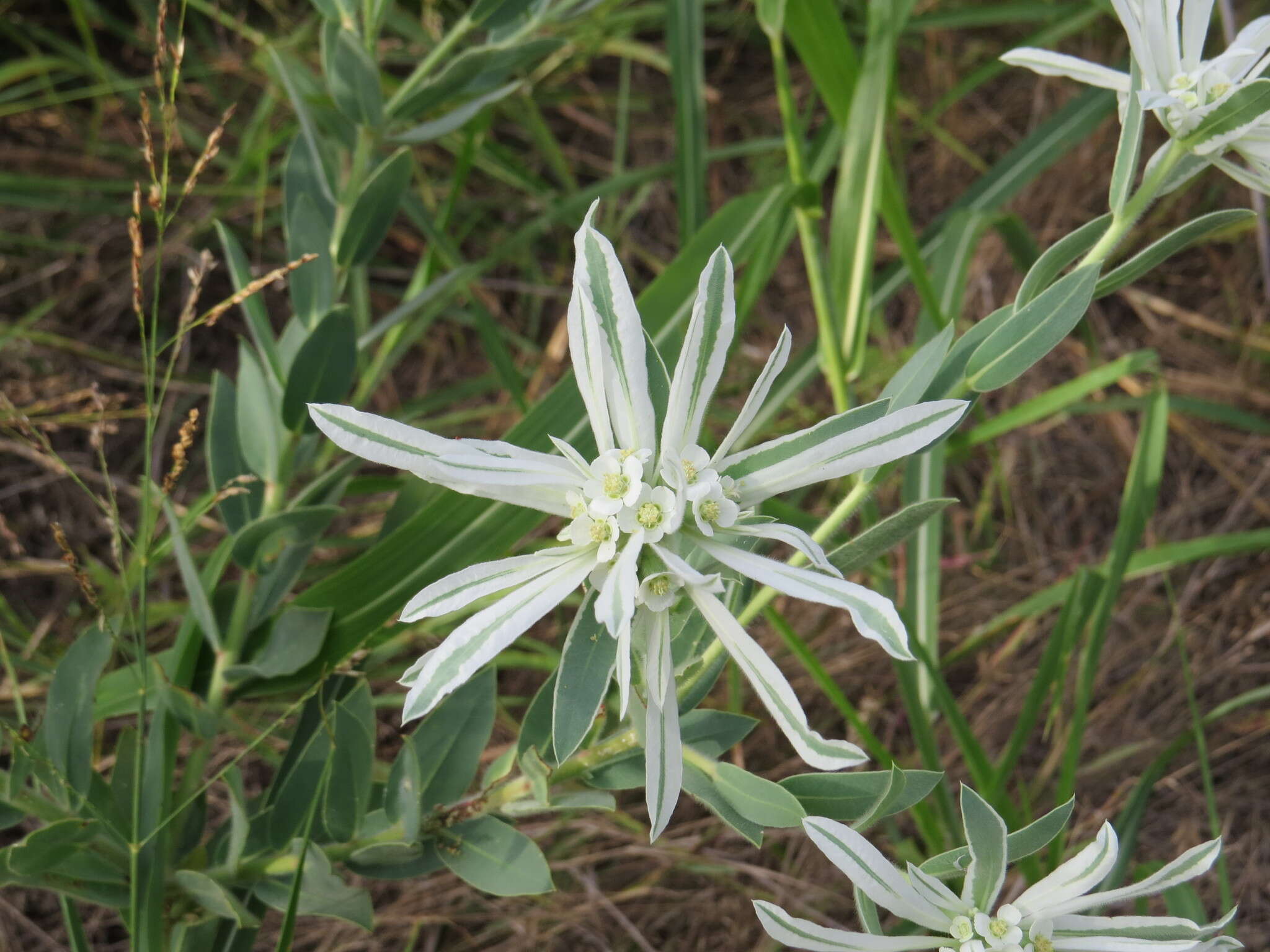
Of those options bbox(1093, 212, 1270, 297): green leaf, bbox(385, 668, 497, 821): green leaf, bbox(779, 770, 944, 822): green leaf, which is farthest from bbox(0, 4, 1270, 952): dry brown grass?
bbox(1093, 212, 1270, 297): green leaf

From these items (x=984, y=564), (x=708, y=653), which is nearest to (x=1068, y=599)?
(x=984, y=564)

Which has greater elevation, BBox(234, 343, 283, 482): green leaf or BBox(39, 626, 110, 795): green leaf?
BBox(234, 343, 283, 482): green leaf

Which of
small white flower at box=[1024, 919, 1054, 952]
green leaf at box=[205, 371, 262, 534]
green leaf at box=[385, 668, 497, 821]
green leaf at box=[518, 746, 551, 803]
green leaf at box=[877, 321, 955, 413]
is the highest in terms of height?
green leaf at box=[877, 321, 955, 413]

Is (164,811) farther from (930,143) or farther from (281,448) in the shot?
(930,143)

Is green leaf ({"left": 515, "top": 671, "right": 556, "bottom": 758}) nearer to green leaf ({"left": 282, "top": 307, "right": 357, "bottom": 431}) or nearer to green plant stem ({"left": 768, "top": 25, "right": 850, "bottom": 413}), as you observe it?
green leaf ({"left": 282, "top": 307, "right": 357, "bottom": 431})

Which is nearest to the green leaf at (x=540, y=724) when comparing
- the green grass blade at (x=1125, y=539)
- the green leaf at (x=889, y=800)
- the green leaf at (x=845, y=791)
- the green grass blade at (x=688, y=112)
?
the green leaf at (x=845, y=791)

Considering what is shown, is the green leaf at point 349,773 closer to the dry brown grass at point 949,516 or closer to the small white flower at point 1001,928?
the dry brown grass at point 949,516
